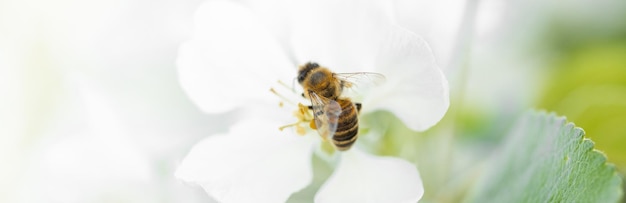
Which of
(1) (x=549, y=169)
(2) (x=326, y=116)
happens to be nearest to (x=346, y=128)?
(2) (x=326, y=116)

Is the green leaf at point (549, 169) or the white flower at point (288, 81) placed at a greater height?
the white flower at point (288, 81)

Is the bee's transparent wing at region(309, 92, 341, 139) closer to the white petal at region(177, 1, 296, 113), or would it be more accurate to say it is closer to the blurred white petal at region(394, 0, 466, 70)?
the white petal at region(177, 1, 296, 113)

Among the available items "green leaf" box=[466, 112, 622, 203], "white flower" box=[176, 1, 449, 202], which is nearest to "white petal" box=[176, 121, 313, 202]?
"white flower" box=[176, 1, 449, 202]

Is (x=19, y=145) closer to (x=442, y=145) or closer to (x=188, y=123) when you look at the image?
(x=188, y=123)

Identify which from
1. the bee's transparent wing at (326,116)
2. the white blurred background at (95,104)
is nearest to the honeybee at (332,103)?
the bee's transparent wing at (326,116)

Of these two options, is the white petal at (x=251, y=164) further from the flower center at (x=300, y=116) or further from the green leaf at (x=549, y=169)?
the green leaf at (x=549, y=169)

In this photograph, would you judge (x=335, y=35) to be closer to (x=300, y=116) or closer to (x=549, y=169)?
(x=300, y=116)
